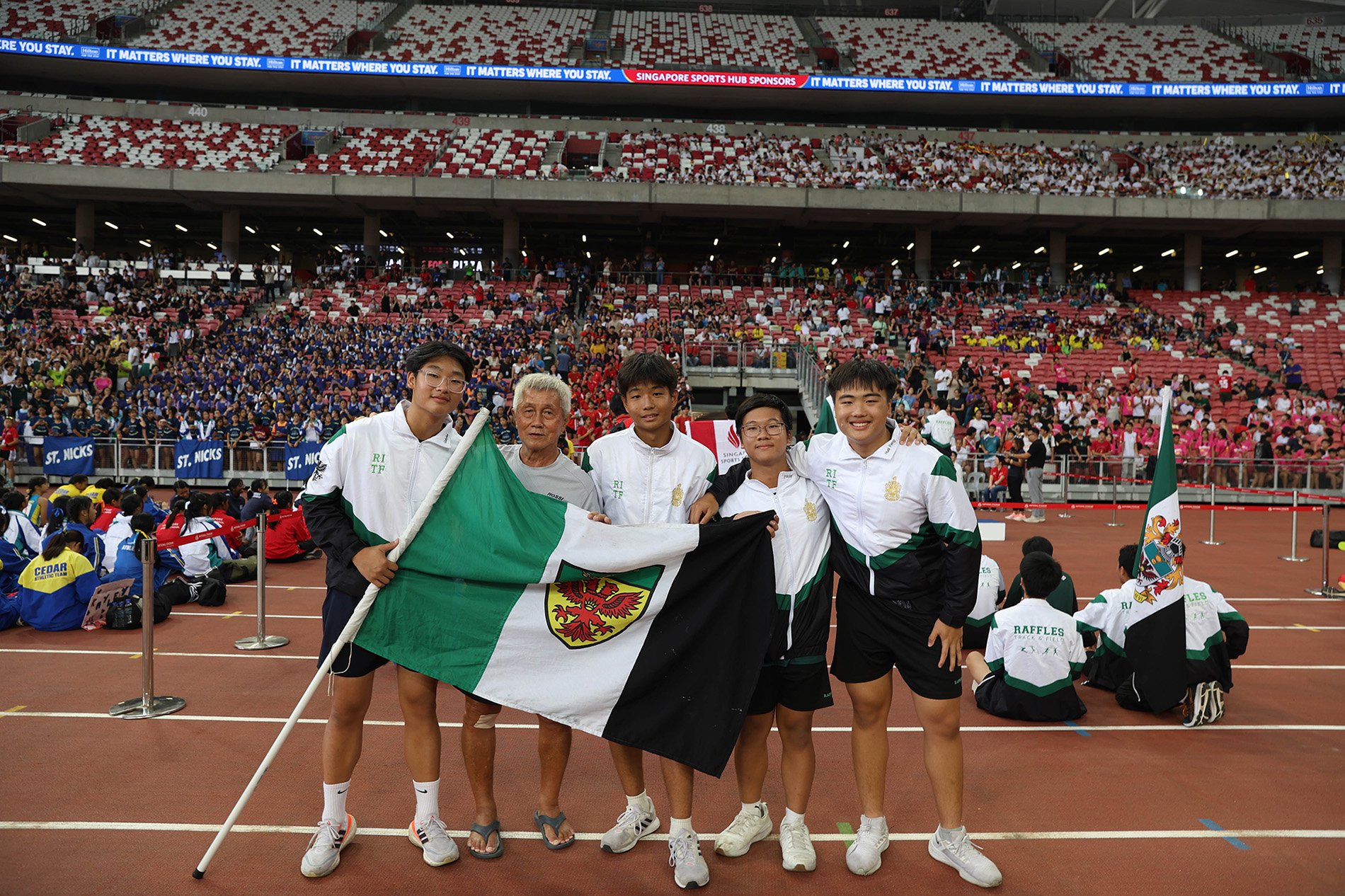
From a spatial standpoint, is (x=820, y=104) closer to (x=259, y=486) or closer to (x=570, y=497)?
(x=259, y=486)

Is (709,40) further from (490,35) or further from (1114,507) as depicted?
(1114,507)

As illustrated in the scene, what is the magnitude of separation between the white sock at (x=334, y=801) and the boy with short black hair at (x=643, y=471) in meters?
1.15

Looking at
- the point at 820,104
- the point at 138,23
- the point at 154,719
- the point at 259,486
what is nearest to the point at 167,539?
the point at 259,486

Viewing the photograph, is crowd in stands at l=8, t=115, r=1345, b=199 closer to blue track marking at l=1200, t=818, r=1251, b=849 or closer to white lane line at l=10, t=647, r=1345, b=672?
white lane line at l=10, t=647, r=1345, b=672

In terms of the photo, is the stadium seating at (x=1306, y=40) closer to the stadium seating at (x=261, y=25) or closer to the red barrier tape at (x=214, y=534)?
the stadium seating at (x=261, y=25)

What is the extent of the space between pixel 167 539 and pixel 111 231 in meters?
39.9

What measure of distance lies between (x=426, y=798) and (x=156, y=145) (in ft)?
128

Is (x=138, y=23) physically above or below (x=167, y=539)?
above

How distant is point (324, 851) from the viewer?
3619 millimetres

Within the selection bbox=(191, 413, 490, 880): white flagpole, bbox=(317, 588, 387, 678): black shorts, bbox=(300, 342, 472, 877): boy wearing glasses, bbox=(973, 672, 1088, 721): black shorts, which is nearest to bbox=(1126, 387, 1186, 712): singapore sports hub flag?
bbox=(973, 672, 1088, 721): black shorts

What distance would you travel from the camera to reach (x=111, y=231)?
134ft

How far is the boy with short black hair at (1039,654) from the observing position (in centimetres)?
566

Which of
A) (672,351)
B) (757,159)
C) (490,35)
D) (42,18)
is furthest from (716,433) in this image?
(42,18)

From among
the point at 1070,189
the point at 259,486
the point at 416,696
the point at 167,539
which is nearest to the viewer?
the point at 416,696
